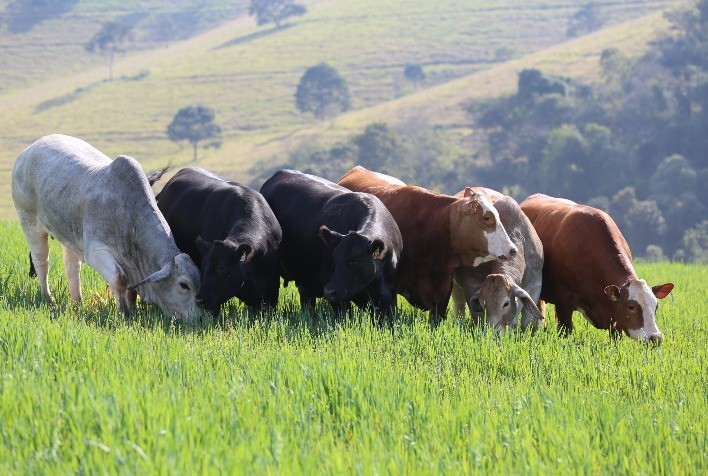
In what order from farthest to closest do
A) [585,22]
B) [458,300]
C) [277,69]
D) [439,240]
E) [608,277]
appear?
[585,22] → [277,69] → [458,300] → [439,240] → [608,277]

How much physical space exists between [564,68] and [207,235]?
8095 centimetres

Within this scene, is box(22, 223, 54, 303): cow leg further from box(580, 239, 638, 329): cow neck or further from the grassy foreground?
box(580, 239, 638, 329): cow neck

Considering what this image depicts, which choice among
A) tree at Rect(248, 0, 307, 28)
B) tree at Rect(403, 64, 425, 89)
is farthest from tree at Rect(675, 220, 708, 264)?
tree at Rect(248, 0, 307, 28)

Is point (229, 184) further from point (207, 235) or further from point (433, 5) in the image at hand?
point (433, 5)

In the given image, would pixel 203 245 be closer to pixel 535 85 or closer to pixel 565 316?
pixel 565 316

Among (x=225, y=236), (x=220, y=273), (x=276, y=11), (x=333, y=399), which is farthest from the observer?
(x=276, y=11)

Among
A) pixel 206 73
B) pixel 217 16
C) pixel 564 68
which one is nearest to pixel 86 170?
pixel 564 68

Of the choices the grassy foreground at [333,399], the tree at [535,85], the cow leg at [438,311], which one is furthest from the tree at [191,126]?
the grassy foreground at [333,399]

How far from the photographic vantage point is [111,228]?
9.04m

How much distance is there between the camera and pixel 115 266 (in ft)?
29.1

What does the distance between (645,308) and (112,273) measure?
451 centimetres

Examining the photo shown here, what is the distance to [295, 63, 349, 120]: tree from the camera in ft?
297

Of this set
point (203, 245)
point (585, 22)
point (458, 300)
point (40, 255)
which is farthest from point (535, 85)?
point (203, 245)

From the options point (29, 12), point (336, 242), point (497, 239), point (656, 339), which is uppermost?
point (336, 242)
